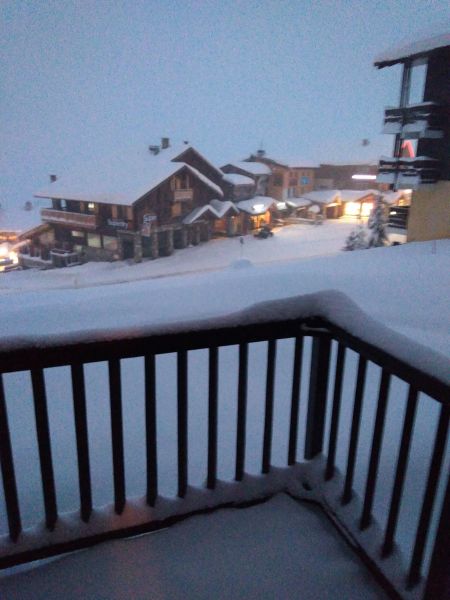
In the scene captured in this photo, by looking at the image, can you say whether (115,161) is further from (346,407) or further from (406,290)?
(346,407)

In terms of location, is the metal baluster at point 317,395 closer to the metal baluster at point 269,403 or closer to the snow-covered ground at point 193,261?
the metal baluster at point 269,403

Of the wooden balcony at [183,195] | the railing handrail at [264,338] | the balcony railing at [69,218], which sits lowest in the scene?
the balcony railing at [69,218]

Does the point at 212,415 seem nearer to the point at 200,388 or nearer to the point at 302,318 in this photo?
the point at 302,318

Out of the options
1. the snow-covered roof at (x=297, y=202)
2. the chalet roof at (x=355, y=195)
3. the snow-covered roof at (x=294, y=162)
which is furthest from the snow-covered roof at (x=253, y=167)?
the chalet roof at (x=355, y=195)

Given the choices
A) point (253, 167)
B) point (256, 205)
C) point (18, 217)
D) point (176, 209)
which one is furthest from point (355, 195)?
point (18, 217)

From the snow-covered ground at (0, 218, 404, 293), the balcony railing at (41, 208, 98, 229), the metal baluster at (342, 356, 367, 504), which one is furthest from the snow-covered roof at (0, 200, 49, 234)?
→ the metal baluster at (342, 356, 367, 504)

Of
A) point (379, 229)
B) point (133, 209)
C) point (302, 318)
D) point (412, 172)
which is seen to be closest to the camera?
point (302, 318)

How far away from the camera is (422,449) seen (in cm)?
257

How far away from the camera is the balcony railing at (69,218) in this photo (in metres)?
22.8

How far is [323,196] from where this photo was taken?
3450cm

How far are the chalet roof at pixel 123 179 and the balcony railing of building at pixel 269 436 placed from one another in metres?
20.5

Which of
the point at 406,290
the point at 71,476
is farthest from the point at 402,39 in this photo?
the point at 71,476

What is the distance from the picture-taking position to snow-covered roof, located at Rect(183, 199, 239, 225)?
24406 mm

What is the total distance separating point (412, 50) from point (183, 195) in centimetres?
1350
